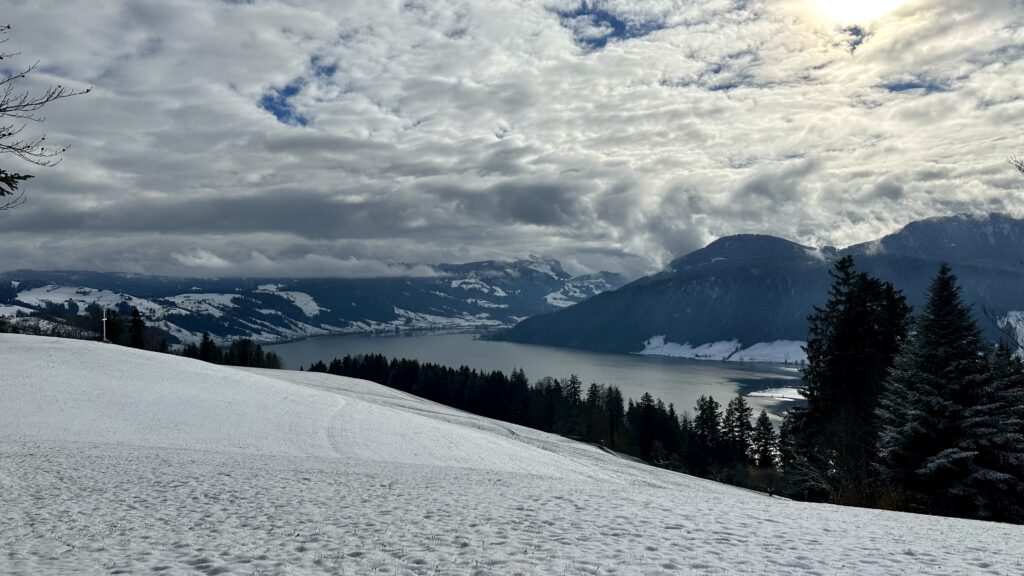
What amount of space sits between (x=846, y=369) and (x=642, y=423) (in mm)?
56107

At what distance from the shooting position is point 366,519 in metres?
12.5

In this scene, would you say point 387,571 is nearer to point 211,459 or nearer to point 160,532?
point 160,532

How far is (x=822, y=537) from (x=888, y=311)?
34239mm

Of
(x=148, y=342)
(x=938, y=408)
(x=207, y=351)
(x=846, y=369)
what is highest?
(x=846, y=369)

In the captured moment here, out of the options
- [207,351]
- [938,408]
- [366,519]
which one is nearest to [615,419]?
[207,351]

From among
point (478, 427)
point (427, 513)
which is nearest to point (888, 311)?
point (478, 427)

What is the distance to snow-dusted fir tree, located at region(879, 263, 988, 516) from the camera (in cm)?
2502

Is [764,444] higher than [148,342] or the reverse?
the reverse

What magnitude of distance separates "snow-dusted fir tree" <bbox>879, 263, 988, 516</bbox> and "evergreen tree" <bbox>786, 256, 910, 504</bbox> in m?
8.82

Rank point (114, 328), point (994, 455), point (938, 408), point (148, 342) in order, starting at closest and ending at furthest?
point (994, 455) → point (938, 408) → point (114, 328) → point (148, 342)

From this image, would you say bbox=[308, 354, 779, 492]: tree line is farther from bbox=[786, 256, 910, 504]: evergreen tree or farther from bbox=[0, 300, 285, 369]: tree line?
bbox=[0, 300, 285, 369]: tree line

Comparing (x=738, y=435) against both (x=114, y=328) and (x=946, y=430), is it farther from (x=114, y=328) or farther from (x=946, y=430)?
(x=114, y=328)

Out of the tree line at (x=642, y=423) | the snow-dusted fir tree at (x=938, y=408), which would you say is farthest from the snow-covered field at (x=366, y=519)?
the tree line at (x=642, y=423)

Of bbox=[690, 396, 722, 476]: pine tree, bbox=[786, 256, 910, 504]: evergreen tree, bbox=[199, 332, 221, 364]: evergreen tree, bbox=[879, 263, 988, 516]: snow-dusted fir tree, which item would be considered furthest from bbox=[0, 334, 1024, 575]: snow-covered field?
bbox=[199, 332, 221, 364]: evergreen tree
